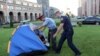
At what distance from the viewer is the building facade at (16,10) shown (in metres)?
77.6

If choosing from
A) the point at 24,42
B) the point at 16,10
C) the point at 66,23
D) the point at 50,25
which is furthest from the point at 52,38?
the point at 16,10

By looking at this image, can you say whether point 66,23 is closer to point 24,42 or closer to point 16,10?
point 24,42

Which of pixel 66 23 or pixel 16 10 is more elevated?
pixel 66 23

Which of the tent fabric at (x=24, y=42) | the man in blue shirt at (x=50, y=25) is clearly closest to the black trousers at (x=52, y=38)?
the man in blue shirt at (x=50, y=25)

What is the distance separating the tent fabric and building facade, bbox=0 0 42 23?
153 ft

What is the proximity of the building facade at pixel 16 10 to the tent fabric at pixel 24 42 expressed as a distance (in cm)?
4661

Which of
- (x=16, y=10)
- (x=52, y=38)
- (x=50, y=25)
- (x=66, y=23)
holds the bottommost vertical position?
(x=16, y=10)

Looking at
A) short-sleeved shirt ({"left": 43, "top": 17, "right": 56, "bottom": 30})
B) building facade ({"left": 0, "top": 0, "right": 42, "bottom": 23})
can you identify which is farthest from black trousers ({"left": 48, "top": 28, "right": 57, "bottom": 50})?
building facade ({"left": 0, "top": 0, "right": 42, "bottom": 23})

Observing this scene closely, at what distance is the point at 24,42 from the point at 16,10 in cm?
8412

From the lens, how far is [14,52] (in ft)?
30.0

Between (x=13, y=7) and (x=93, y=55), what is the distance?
8056 cm

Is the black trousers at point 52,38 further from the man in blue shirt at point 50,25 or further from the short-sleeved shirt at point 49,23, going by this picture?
the short-sleeved shirt at point 49,23

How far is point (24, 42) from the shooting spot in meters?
9.24

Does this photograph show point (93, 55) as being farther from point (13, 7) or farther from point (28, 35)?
point (13, 7)
